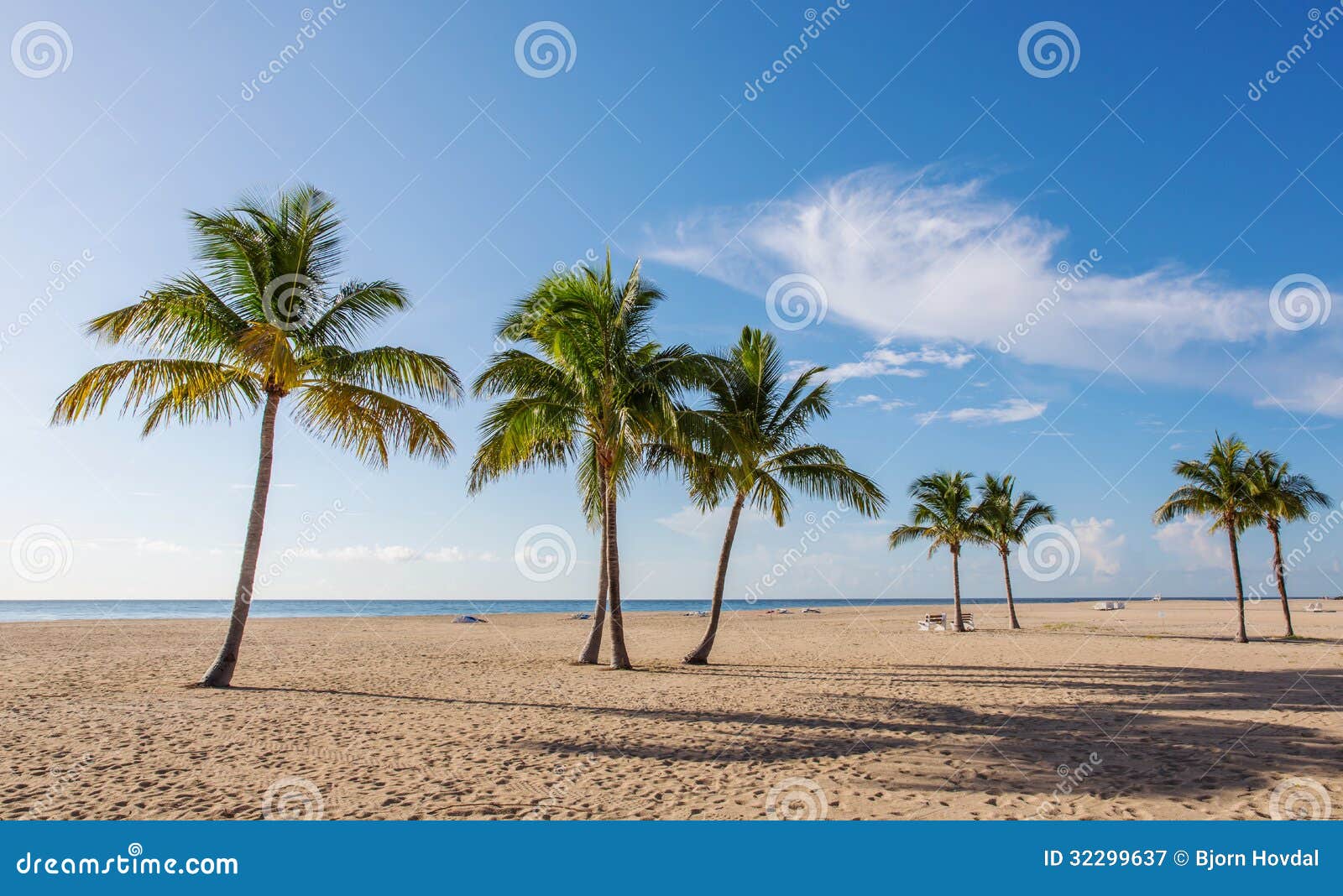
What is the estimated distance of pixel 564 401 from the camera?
14711 millimetres

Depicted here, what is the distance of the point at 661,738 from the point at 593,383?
778cm

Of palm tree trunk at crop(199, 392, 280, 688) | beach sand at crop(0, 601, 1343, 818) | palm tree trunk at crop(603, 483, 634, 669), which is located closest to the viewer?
beach sand at crop(0, 601, 1343, 818)

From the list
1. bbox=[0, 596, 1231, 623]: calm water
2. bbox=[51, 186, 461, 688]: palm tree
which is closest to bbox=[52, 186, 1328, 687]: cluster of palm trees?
bbox=[51, 186, 461, 688]: palm tree

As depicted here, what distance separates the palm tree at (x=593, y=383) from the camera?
13.9 metres

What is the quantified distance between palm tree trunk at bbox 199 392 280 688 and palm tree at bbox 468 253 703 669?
157 inches

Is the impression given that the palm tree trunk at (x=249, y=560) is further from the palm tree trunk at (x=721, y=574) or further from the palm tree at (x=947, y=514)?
the palm tree at (x=947, y=514)

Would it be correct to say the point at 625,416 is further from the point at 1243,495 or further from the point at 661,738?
the point at 1243,495

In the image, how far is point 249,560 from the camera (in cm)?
1184

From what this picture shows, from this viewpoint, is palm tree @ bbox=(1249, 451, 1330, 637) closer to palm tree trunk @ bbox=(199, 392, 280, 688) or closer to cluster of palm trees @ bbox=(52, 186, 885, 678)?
cluster of palm trees @ bbox=(52, 186, 885, 678)

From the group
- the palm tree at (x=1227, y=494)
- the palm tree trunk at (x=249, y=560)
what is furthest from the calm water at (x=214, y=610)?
the palm tree at (x=1227, y=494)

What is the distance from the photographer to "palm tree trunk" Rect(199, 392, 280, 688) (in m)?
11.6

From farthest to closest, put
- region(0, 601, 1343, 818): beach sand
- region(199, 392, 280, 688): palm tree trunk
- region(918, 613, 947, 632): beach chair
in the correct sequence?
region(918, 613, 947, 632): beach chair < region(199, 392, 280, 688): palm tree trunk < region(0, 601, 1343, 818): beach sand

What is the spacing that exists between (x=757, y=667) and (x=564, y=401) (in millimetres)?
7419
